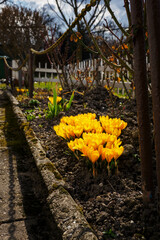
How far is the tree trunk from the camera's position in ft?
4.02

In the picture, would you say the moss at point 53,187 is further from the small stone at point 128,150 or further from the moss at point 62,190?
the small stone at point 128,150

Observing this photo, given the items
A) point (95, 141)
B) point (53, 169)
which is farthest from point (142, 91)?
point (53, 169)

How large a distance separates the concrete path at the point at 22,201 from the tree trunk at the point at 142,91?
580 millimetres

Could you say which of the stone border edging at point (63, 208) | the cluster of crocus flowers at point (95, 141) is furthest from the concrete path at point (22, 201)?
the cluster of crocus flowers at point (95, 141)

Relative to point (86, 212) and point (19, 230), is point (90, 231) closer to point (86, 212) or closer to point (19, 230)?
point (86, 212)

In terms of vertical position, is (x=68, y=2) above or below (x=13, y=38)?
above

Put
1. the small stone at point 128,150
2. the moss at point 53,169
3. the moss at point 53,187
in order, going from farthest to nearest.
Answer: the small stone at point 128,150, the moss at point 53,169, the moss at point 53,187

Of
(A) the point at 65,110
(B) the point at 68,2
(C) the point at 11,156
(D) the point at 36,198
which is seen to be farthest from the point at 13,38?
(D) the point at 36,198

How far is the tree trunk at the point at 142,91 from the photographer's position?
1.23 m

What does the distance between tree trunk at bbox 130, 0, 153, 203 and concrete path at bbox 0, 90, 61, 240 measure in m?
0.58

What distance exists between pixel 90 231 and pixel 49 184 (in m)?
0.64

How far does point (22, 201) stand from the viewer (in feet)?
6.20

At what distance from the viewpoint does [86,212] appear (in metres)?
1.47

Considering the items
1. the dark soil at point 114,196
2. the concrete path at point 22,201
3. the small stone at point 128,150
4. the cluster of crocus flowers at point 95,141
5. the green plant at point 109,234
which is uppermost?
the cluster of crocus flowers at point 95,141
